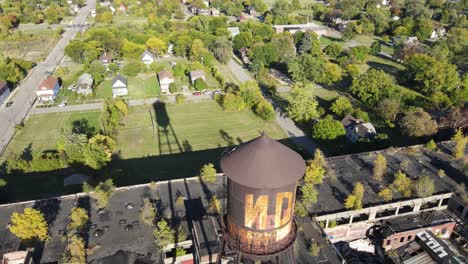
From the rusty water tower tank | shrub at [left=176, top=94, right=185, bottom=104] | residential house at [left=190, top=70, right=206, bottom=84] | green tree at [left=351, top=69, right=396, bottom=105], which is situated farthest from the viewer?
residential house at [left=190, top=70, right=206, bottom=84]

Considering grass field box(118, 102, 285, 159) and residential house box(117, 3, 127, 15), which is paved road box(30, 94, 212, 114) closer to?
grass field box(118, 102, 285, 159)

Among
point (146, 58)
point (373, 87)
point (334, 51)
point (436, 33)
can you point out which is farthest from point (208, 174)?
point (436, 33)

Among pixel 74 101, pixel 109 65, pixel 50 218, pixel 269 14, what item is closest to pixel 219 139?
pixel 50 218

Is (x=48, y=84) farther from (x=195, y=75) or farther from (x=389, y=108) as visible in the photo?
(x=389, y=108)

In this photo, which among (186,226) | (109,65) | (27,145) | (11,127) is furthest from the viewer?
(109,65)

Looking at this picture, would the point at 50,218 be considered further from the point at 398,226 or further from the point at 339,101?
the point at 339,101

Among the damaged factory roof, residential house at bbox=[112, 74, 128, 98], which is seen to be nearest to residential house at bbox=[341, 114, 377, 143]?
the damaged factory roof
